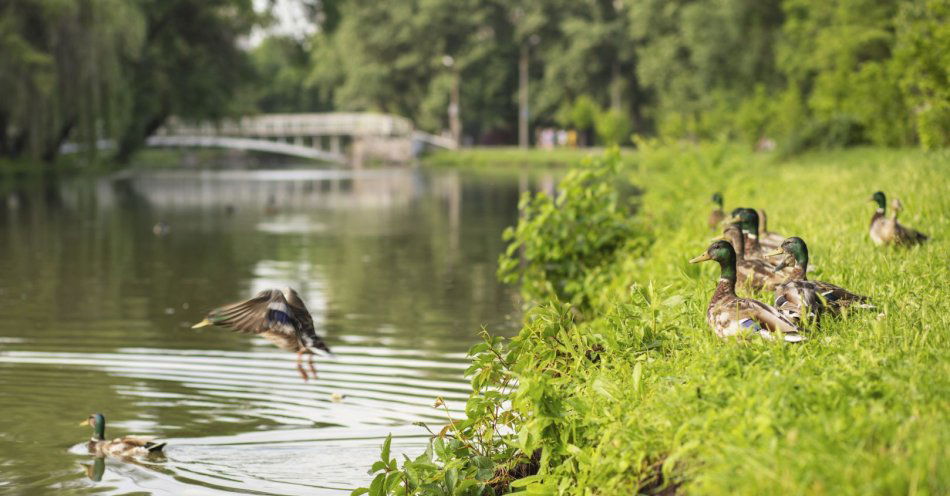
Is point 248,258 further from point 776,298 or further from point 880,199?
point 776,298

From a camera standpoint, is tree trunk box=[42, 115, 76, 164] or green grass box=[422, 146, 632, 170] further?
green grass box=[422, 146, 632, 170]

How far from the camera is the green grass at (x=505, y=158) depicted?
263 feet

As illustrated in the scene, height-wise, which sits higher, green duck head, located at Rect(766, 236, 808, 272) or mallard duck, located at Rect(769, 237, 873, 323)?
green duck head, located at Rect(766, 236, 808, 272)

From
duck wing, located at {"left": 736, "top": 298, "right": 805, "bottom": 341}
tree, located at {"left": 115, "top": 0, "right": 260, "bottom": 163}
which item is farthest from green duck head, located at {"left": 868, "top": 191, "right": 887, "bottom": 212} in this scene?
tree, located at {"left": 115, "top": 0, "right": 260, "bottom": 163}

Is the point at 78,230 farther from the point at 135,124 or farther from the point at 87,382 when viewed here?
the point at 135,124

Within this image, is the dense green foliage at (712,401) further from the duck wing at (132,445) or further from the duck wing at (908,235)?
the duck wing at (132,445)

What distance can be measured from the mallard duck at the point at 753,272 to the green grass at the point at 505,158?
67570mm

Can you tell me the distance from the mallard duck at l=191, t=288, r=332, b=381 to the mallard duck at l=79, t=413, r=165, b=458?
4.12 feet

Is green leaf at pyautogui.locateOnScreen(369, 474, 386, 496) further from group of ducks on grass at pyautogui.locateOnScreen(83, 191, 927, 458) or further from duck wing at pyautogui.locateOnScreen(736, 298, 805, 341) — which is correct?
duck wing at pyautogui.locateOnScreen(736, 298, 805, 341)

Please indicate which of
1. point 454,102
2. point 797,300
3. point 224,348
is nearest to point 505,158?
point 454,102

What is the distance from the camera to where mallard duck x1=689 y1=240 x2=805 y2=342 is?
618 cm

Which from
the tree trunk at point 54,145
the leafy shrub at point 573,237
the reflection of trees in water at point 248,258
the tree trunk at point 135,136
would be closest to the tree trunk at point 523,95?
the tree trunk at point 135,136

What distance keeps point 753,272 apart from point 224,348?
614 centimetres

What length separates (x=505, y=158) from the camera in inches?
3317
